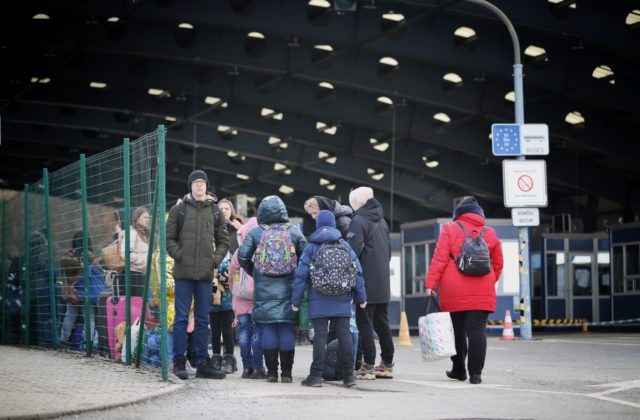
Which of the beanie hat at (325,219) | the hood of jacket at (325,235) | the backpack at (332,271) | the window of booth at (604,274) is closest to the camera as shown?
the backpack at (332,271)

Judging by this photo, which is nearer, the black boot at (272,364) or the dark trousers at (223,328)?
the black boot at (272,364)

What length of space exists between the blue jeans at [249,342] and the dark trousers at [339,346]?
78 centimetres

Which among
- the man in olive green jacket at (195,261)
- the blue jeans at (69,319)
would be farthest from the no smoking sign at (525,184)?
the man in olive green jacket at (195,261)

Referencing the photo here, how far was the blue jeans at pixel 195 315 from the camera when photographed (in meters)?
11.3

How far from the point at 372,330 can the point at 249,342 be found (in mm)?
1349

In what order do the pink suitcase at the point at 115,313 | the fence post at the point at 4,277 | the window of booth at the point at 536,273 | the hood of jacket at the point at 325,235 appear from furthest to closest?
the window of booth at the point at 536,273 < the fence post at the point at 4,277 < the pink suitcase at the point at 115,313 < the hood of jacket at the point at 325,235

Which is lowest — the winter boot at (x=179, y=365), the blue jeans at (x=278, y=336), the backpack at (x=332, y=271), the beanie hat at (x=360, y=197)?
the winter boot at (x=179, y=365)

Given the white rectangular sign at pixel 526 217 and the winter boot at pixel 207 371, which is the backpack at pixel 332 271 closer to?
the winter boot at pixel 207 371

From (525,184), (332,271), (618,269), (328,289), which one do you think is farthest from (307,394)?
(618,269)

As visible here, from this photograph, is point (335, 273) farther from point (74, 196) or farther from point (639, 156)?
point (639, 156)

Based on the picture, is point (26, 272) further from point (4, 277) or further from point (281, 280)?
point (281, 280)

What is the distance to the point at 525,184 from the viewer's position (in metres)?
22.8

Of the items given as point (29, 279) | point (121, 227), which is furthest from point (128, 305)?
point (29, 279)

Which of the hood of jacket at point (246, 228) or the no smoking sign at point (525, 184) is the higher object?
the no smoking sign at point (525, 184)
